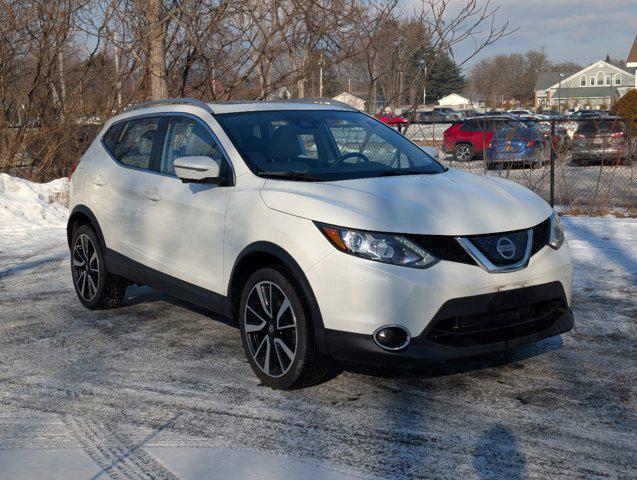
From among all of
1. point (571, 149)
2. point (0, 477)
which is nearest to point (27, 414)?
point (0, 477)

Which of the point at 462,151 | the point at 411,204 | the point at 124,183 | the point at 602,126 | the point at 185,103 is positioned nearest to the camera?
the point at 411,204

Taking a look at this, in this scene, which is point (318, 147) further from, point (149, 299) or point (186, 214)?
point (149, 299)

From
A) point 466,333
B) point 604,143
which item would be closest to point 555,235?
point 466,333

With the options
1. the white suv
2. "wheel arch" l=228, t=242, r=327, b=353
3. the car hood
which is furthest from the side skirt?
the car hood

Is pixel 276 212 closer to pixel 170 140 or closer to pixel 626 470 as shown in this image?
pixel 170 140

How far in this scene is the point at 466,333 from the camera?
4566mm

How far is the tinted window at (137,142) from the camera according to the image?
21.3ft

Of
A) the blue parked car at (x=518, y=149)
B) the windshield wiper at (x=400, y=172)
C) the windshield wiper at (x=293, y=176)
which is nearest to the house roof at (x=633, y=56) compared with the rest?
the blue parked car at (x=518, y=149)

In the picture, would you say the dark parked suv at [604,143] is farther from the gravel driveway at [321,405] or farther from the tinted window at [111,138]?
the tinted window at [111,138]

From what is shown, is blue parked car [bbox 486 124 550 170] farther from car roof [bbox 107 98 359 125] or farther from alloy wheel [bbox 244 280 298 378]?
alloy wheel [bbox 244 280 298 378]

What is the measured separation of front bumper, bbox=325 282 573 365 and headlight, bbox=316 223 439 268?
11.0 inches

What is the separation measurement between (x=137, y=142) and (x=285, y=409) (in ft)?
9.79

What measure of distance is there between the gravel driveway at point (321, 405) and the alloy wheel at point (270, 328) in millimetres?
202

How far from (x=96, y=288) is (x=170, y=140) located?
5.51 ft
